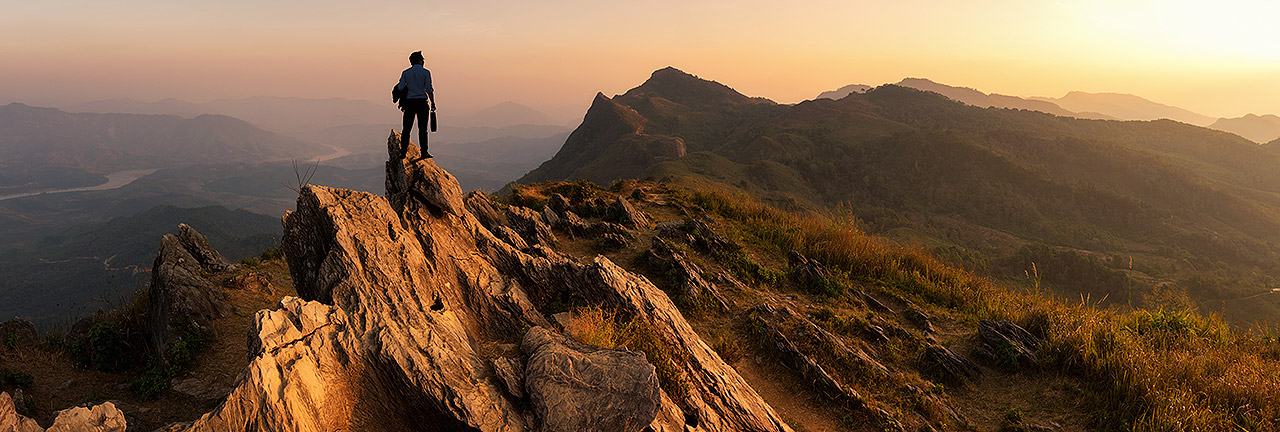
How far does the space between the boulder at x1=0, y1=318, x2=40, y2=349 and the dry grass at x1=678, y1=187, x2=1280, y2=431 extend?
2200 centimetres

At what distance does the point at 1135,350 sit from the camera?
9.48 m

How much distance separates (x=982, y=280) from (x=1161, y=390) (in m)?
7.92

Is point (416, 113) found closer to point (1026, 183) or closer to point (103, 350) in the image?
point (103, 350)

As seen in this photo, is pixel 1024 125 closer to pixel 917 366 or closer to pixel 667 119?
pixel 667 119

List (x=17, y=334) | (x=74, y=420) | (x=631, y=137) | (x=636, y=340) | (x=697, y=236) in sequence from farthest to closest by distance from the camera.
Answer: (x=631, y=137) → (x=697, y=236) → (x=17, y=334) → (x=636, y=340) → (x=74, y=420)

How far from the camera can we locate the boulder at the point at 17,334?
31.6 ft

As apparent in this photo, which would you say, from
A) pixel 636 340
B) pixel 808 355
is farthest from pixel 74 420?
pixel 808 355

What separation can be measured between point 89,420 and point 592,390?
616 cm

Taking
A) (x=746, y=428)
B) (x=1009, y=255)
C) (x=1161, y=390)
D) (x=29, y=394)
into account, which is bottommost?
(x=1009, y=255)

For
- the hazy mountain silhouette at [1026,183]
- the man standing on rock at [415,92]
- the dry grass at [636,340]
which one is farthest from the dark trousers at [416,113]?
the hazy mountain silhouette at [1026,183]

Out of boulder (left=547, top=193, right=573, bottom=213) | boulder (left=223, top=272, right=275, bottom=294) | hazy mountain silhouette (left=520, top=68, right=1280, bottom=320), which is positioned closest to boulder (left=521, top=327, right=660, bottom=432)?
boulder (left=223, top=272, right=275, bottom=294)

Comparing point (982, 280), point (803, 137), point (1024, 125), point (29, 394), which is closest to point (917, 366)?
point (982, 280)

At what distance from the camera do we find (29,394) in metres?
8.43

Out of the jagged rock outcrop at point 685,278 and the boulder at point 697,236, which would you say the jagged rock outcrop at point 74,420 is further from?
the boulder at point 697,236
